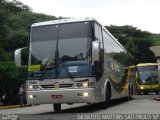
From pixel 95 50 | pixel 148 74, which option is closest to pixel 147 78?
pixel 148 74

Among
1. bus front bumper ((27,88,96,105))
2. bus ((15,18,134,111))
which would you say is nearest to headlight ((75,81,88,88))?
bus ((15,18,134,111))

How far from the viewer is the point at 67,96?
1558cm

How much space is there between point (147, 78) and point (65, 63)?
28481 mm

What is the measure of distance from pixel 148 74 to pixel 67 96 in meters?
28.6

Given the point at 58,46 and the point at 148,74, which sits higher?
the point at 58,46

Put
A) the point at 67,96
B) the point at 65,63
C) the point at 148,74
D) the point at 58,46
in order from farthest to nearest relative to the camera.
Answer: the point at 148,74 < the point at 58,46 < the point at 65,63 < the point at 67,96

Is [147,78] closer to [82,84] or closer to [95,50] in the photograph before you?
[82,84]

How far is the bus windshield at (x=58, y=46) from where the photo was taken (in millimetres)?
15930

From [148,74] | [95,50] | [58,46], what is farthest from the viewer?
[148,74]

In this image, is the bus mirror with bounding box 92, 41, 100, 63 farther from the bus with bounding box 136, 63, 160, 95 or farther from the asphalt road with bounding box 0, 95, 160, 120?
the bus with bounding box 136, 63, 160, 95

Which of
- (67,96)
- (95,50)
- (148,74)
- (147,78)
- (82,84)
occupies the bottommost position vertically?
(67,96)

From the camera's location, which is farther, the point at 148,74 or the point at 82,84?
the point at 148,74

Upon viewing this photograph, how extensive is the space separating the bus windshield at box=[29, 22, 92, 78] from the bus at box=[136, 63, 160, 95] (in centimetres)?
2691

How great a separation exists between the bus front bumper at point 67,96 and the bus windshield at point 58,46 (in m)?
0.69
